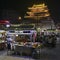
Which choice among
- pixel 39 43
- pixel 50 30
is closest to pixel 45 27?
pixel 50 30

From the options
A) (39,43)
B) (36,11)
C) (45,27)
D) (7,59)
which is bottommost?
(7,59)

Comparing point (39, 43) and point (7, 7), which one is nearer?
point (7, 7)

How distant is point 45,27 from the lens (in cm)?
409

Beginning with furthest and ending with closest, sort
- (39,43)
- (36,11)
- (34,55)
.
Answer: (34,55) → (39,43) → (36,11)

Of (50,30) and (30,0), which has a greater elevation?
(30,0)

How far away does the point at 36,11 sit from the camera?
13.3 feet

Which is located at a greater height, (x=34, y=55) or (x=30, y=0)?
(x=30, y=0)

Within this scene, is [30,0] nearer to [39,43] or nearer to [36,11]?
[36,11]

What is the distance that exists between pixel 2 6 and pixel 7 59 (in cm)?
102

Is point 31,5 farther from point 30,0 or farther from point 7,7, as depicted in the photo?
point 7,7

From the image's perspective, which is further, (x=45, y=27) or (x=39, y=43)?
(x=39, y=43)

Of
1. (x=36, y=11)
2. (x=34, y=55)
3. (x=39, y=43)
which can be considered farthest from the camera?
(x=34, y=55)

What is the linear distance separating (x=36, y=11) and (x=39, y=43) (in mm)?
624

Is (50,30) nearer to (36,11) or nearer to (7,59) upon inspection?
(36,11)
